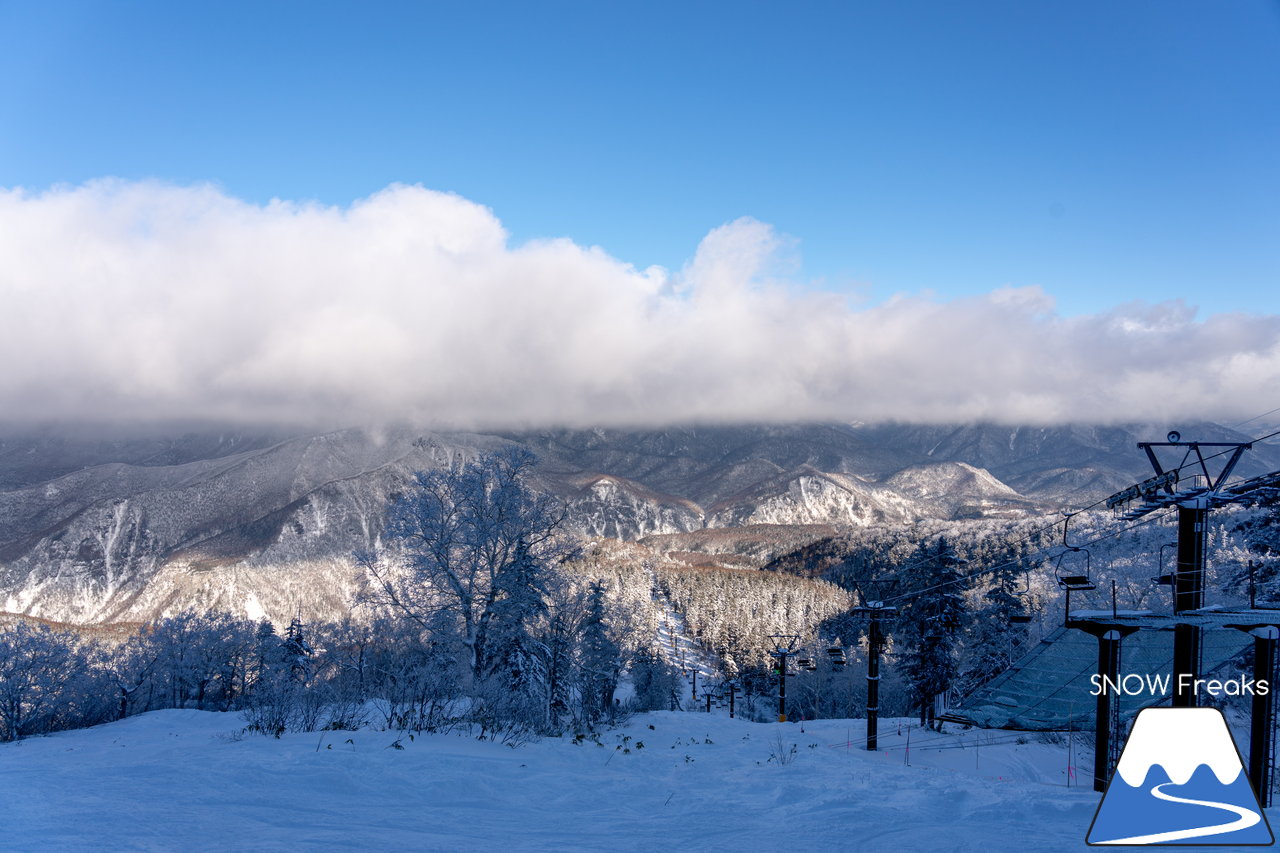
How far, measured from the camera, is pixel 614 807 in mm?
8641

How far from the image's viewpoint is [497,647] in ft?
72.0

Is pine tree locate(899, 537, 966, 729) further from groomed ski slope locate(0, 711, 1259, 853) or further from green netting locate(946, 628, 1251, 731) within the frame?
groomed ski slope locate(0, 711, 1259, 853)

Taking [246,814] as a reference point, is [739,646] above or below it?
below

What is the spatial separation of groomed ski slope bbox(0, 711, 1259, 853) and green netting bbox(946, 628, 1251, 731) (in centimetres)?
795

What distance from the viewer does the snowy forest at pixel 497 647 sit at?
16.2 m

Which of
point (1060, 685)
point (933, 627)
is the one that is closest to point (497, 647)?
point (1060, 685)

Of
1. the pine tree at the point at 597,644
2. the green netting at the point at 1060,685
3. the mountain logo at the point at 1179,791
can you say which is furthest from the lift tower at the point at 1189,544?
the pine tree at the point at 597,644

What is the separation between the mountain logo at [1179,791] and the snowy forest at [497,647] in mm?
8467

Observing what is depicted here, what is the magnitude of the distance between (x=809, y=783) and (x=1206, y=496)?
29.2 ft

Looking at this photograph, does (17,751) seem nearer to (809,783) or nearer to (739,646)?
(809,783)

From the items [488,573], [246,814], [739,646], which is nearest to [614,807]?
[246,814]

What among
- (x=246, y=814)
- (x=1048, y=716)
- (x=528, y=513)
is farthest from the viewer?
(x=528, y=513)

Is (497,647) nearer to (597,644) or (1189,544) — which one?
(1189,544)

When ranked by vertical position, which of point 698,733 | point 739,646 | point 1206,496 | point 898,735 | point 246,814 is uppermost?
point 1206,496
